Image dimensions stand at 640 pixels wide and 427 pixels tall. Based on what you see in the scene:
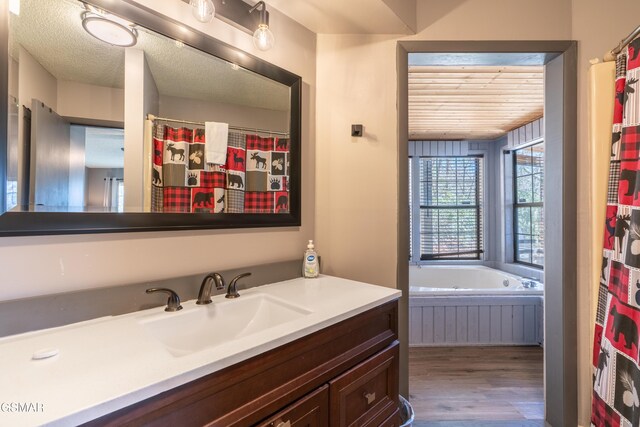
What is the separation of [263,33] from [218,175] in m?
0.65

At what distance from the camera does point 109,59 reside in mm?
931

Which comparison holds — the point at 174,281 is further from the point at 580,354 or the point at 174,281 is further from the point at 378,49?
the point at 580,354

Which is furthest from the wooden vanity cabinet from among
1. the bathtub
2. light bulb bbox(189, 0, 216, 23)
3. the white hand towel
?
the bathtub

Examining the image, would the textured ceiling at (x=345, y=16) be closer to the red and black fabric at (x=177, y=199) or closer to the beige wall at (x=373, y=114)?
the beige wall at (x=373, y=114)

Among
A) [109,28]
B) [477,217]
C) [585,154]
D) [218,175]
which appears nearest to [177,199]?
[218,175]

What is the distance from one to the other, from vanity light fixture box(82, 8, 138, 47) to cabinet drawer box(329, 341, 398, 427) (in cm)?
131

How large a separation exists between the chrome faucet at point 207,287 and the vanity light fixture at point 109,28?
0.85 metres

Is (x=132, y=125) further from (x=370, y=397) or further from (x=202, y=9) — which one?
(x=370, y=397)

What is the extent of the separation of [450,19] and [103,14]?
5.24 feet

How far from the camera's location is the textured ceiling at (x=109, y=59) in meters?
0.80

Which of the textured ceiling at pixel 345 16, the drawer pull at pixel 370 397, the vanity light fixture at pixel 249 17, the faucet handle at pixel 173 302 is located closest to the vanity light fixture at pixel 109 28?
the vanity light fixture at pixel 249 17

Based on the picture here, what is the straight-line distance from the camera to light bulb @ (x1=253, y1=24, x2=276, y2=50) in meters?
1.24
